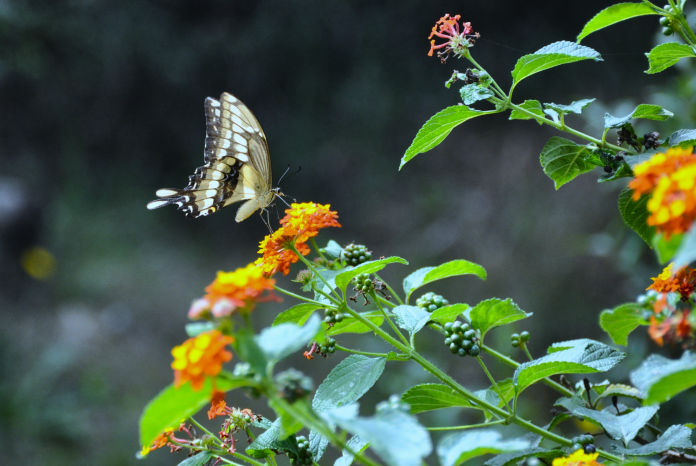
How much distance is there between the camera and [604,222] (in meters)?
3.68

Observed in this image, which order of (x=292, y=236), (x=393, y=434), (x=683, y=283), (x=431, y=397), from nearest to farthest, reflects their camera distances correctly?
(x=393, y=434), (x=683, y=283), (x=431, y=397), (x=292, y=236)

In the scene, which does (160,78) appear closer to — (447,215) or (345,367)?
(447,215)

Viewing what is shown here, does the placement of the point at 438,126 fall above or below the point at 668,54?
above

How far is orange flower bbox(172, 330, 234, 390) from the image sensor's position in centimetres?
58

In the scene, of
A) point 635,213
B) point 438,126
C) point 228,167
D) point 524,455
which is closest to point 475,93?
point 438,126

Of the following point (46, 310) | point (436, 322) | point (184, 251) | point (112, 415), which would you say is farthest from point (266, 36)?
point (436, 322)

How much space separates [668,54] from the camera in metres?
0.94

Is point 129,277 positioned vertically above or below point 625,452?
above

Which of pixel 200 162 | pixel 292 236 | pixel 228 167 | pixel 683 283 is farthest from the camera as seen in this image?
pixel 200 162

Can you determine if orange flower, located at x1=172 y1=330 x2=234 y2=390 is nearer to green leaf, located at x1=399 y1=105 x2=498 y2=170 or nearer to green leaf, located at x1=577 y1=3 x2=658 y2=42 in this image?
green leaf, located at x1=399 y1=105 x2=498 y2=170

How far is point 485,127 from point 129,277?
304 cm

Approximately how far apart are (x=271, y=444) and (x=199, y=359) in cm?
36

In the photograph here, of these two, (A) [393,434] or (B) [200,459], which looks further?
(B) [200,459]

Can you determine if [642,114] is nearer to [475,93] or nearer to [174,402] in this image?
[475,93]
